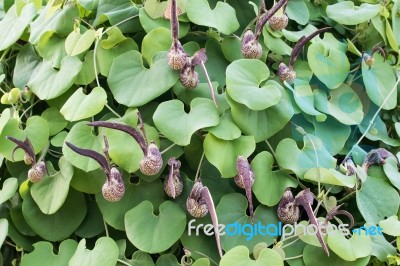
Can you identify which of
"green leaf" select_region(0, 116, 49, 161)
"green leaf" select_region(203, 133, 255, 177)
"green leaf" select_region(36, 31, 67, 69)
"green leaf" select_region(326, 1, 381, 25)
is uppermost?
"green leaf" select_region(36, 31, 67, 69)

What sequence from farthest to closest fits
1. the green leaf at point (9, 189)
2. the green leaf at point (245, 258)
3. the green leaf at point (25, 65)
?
the green leaf at point (25, 65)
the green leaf at point (9, 189)
the green leaf at point (245, 258)

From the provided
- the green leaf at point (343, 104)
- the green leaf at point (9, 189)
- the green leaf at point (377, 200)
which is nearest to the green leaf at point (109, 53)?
the green leaf at point (9, 189)

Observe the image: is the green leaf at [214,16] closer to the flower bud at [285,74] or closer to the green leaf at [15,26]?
the flower bud at [285,74]

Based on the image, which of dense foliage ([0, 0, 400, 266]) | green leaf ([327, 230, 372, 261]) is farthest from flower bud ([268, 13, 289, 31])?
green leaf ([327, 230, 372, 261])

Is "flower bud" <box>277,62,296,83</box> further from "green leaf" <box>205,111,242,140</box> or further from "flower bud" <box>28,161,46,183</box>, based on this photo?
"flower bud" <box>28,161,46,183</box>

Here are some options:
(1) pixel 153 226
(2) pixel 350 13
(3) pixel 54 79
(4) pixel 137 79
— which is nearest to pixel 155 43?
(4) pixel 137 79

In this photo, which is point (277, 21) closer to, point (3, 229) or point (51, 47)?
point (51, 47)

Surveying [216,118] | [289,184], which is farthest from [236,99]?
[289,184]
